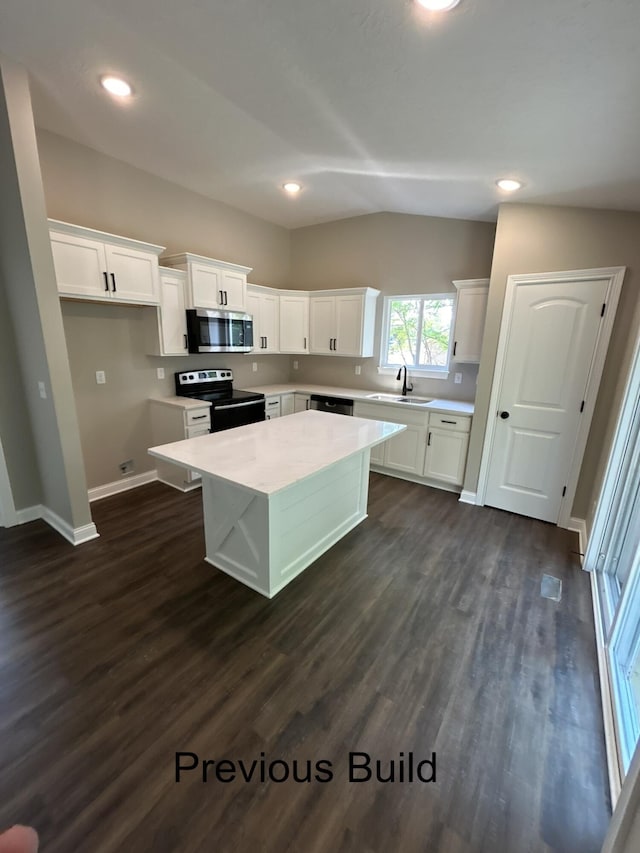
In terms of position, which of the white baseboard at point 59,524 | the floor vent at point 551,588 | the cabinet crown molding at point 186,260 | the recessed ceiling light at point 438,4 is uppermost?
the recessed ceiling light at point 438,4

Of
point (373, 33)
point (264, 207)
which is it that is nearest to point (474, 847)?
point (373, 33)

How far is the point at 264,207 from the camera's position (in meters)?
4.27

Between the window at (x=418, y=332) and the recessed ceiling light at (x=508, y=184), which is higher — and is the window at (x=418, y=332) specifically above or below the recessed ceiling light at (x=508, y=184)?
below

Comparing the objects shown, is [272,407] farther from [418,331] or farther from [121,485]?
[418,331]

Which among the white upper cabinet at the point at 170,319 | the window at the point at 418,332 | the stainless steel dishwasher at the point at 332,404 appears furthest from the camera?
the stainless steel dishwasher at the point at 332,404

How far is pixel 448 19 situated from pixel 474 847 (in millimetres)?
2879

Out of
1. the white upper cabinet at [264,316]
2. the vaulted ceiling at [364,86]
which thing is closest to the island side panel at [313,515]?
the vaulted ceiling at [364,86]

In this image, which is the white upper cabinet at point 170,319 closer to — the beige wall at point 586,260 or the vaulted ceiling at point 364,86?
the vaulted ceiling at point 364,86

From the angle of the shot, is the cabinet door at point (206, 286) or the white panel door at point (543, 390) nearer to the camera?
the white panel door at point (543, 390)

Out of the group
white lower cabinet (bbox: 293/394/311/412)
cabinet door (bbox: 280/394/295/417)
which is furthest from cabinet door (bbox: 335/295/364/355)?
cabinet door (bbox: 280/394/295/417)

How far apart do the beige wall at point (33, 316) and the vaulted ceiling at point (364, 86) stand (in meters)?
0.35

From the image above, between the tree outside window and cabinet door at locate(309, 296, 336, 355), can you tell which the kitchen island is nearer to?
the tree outside window

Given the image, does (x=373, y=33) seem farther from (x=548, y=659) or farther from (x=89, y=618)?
(x=89, y=618)

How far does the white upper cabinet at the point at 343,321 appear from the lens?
14.7 feet
